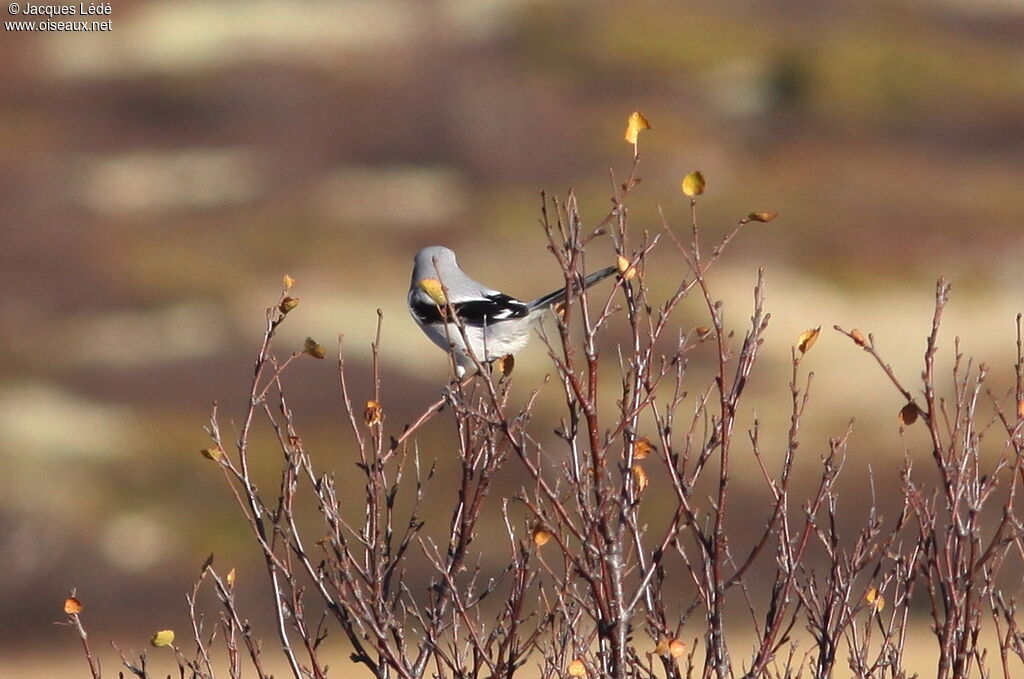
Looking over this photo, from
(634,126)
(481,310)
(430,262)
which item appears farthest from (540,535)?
(430,262)

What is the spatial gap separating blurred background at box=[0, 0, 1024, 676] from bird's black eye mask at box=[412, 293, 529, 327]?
36.0ft

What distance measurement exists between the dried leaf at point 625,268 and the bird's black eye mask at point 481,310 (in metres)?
2.11

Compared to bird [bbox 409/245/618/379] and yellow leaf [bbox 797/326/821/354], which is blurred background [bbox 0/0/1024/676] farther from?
yellow leaf [bbox 797/326/821/354]

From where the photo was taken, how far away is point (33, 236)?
65.1ft

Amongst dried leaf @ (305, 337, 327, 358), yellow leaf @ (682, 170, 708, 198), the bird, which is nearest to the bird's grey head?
the bird

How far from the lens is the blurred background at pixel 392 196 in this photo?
58.5 feet

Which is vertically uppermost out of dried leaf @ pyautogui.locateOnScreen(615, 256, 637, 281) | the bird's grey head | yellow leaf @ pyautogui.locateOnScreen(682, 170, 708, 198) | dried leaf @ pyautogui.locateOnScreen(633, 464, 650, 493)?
the bird's grey head

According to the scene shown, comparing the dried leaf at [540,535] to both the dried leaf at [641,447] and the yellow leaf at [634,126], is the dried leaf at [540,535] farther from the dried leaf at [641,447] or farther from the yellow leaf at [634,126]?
the yellow leaf at [634,126]

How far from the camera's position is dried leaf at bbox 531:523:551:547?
3299mm

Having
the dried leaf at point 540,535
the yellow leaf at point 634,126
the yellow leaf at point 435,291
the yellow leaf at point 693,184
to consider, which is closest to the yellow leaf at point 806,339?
the yellow leaf at point 693,184

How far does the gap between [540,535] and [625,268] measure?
2.30 feet

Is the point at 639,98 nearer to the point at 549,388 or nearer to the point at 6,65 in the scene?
the point at 549,388

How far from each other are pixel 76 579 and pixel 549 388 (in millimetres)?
6471

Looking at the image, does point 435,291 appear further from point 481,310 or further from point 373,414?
point 481,310
